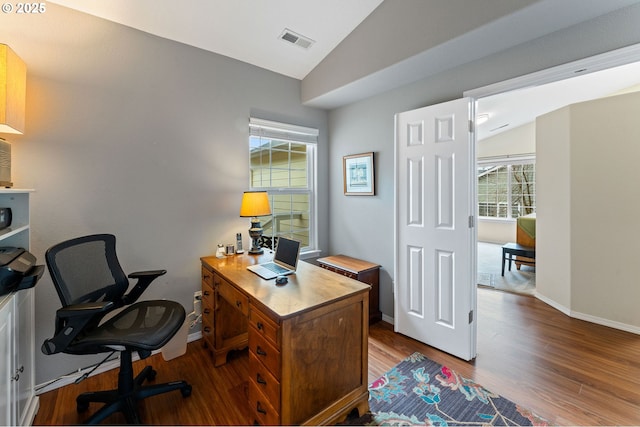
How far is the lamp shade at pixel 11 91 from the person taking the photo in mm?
1435

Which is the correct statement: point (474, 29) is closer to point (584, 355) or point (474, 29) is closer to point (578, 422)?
point (578, 422)

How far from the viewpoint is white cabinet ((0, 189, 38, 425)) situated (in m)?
1.29

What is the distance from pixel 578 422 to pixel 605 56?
214 cm

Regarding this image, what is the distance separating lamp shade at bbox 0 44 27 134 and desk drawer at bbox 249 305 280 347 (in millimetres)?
1713

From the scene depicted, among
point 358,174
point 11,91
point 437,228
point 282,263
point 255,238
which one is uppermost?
point 11,91

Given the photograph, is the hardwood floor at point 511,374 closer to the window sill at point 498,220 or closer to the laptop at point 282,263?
the laptop at point 282,263

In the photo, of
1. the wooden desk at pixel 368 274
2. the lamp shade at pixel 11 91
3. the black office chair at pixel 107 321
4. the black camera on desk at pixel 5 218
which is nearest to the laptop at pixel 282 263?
the black office chair at pixel 107 321

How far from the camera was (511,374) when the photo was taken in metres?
1.99

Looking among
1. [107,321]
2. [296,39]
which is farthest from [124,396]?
[296,39]

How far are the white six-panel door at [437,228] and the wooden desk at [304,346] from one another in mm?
993

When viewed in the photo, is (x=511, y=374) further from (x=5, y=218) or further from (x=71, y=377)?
(x=5, y=218)

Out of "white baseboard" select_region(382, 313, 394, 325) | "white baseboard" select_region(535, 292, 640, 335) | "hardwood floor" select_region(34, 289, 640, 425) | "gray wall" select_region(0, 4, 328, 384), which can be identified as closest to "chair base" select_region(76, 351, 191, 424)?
"hardwood floor" select_region(34, 289, 640, 425)

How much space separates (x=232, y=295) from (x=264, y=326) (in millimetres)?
482

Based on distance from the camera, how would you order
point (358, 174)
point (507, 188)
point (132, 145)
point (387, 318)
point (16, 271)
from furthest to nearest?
point (507, 188) < point (358, 174) < point (387, 318) < point (132, 145) < point (16, 271)
